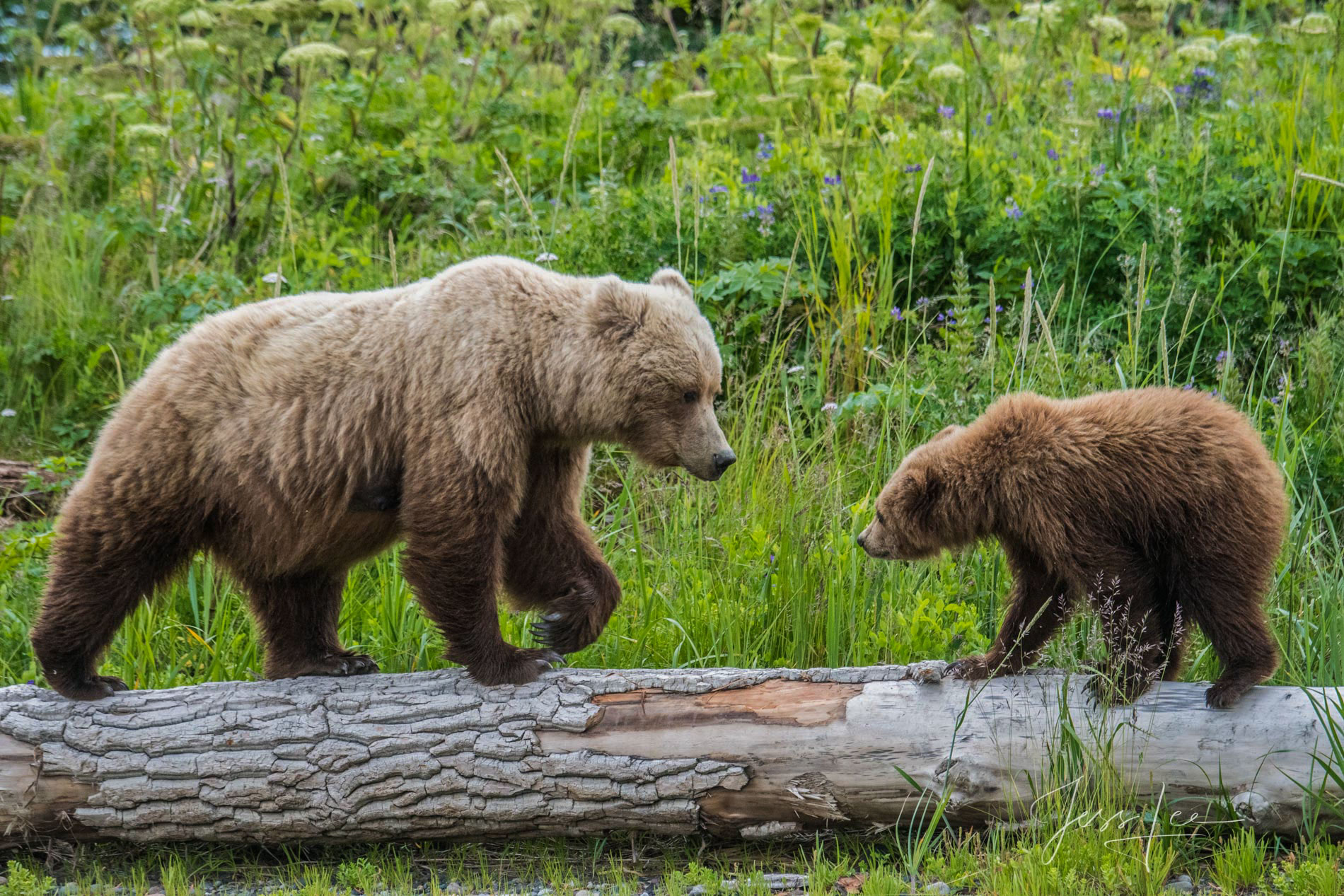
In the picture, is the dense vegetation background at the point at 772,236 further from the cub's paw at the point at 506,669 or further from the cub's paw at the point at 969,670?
the cub's paw at the point at 506,669

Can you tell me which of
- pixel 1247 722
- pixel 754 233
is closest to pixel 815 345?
pixel 754 233

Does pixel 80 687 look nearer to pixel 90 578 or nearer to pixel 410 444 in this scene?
pixel 90 578

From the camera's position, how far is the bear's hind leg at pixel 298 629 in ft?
15.7

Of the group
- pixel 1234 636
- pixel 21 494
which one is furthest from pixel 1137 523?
pixel 21 494

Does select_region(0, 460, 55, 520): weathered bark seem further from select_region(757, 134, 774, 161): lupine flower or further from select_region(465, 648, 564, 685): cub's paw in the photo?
select_region(757, 134, 774, 161): lupine flower

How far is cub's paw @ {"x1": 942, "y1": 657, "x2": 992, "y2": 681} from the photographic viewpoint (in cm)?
414

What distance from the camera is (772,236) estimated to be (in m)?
7.48

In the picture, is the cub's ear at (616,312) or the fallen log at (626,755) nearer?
the fallen log at (626,755)

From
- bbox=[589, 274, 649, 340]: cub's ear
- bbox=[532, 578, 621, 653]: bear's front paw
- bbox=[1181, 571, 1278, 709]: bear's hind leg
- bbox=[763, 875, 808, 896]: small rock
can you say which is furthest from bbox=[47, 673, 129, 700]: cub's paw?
bbox=[1181, 571, 1278, 709]: bear's hind leg

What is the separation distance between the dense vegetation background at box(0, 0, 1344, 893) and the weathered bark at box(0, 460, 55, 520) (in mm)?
Answer: 173

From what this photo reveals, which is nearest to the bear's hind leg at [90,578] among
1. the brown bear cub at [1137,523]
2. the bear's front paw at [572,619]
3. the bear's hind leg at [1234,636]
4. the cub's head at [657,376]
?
the bear's front paw at [572,619]

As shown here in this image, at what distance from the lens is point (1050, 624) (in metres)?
4.29

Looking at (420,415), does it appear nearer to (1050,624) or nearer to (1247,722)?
(1050,624)

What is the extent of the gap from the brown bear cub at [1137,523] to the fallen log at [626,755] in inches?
6.6
